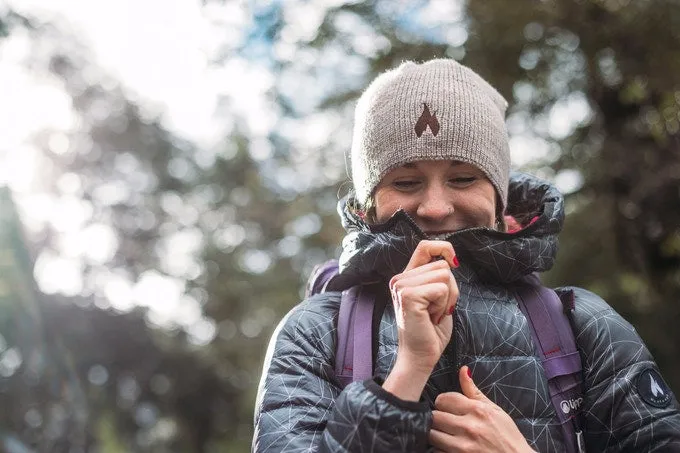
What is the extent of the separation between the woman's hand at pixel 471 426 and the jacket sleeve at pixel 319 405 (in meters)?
0.11

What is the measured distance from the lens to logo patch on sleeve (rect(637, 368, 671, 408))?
75.4 inches

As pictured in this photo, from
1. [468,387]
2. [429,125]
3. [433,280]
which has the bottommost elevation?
[468,387]

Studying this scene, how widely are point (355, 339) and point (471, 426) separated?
0.43 metres

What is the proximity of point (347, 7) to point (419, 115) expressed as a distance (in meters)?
4.81

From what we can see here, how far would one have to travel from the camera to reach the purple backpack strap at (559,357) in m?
1.95

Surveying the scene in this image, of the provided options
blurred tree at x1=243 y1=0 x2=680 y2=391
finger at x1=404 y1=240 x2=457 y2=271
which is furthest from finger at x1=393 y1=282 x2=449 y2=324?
blurred tree at x1=243 y1=0 x2=680 y2=391

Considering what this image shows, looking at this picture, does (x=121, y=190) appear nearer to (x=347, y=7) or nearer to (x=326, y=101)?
(x=326, y=101)

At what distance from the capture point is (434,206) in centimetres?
213

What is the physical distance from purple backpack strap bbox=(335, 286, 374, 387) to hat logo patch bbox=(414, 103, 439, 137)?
55 cm

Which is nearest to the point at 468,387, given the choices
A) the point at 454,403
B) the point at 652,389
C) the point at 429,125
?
the point at 454,403

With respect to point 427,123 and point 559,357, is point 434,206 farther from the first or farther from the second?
point 559,357

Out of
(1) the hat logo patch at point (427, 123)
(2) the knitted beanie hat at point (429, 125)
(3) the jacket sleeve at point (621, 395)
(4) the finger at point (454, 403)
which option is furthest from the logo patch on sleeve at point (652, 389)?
(1) the hat logo patch at point (427, 123)

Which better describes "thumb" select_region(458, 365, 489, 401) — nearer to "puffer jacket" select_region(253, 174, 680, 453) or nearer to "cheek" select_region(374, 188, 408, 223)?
"puffer jacket" select_region(253, 174, 680, 453)

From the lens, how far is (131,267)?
70.4 feet
